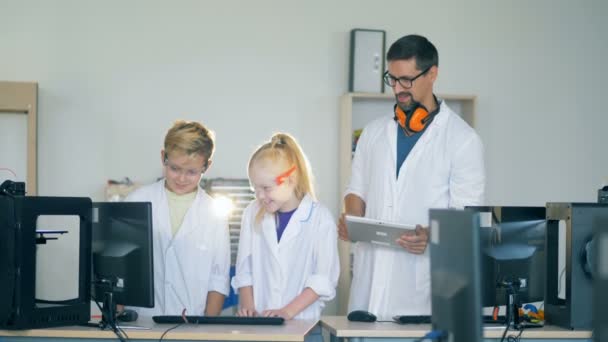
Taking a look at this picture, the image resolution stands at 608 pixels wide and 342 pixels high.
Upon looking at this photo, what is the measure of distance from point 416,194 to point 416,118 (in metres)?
0.32

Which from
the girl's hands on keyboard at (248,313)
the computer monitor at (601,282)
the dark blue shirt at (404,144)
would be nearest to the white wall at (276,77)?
the dark blue shirt at (404,144)

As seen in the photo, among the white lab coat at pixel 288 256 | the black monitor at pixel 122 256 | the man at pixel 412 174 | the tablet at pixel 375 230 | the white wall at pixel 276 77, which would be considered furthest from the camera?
the white wall at pixel 276 77

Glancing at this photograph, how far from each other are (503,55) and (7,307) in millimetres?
3950

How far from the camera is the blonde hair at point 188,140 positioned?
3375 mm

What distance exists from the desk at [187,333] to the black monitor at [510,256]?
678 mm

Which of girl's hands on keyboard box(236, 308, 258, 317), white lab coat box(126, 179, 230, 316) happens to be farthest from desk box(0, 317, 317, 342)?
white lab coat box(126, 179, 230, 316)

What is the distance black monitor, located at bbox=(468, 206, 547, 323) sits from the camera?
3006mm

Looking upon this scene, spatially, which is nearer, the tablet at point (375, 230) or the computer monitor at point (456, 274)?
the computer monitor at point (456, 274)

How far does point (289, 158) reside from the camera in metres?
3.38

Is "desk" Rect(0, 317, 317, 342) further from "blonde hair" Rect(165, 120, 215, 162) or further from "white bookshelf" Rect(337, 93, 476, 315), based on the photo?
"white bookshelf" Rect(337, 93, 476, 315)

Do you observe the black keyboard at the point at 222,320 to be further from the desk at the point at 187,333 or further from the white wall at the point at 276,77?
the white wall at the point at 276,77

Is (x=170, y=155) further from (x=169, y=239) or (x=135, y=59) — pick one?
(x=135, y=59)

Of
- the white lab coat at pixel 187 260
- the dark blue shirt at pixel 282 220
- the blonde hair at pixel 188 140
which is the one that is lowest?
the white lab coat at pixel 187 260

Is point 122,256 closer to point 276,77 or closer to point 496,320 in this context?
point 496,320
